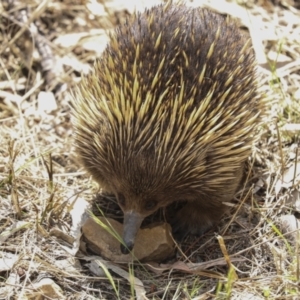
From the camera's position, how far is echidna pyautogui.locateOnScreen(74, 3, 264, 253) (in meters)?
2.61

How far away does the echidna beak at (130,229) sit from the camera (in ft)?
8.51

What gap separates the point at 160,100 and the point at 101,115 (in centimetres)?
29

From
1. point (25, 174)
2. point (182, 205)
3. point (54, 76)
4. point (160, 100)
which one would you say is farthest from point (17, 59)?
point (160, 100)

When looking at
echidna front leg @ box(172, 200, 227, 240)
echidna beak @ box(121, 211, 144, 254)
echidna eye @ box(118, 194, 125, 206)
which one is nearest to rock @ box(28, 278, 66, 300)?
echidna beak @ box(121, 211, 144, 254)

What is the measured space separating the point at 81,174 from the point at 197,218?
0.70 meters

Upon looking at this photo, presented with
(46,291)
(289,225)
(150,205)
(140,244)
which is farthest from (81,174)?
(289,225)

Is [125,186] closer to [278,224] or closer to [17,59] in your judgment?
[278,224]

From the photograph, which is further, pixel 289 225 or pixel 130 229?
pixel 289 225

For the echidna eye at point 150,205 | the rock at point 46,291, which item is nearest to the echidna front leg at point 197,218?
the echidna eye at point 150,205

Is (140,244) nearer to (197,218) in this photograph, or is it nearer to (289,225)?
(197,218)

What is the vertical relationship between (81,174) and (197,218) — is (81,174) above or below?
below

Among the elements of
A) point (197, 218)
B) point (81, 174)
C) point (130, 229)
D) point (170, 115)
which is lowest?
point (81, 174)

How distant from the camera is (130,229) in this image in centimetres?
265

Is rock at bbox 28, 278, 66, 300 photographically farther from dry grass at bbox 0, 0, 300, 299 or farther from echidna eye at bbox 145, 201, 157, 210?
echidna eye at bbox 145, 201, 157, 210
